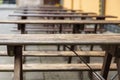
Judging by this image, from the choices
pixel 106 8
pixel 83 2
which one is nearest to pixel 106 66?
pixel 106 8

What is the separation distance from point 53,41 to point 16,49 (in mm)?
429

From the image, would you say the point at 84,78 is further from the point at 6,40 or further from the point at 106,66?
the point at 6,40

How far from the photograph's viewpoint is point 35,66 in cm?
299

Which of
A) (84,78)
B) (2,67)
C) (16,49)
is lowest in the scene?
(84,78)

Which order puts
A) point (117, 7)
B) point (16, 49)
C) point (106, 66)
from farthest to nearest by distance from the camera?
1. point (117, 7)
2. point (106, 66)
3. point (16, 49)

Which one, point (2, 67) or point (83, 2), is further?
point (83, 2)

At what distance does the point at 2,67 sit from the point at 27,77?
0.72 meters

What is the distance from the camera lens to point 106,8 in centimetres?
705

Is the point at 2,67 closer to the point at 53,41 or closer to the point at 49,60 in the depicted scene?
the point at 53,41

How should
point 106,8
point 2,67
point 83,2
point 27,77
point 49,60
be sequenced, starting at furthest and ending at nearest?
point 83,2 < point 106,8 < point 49,60 < point 27,77 < point 2,67

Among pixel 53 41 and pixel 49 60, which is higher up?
pixel 53 41

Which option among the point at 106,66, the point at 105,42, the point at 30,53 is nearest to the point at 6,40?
the point at 105,42

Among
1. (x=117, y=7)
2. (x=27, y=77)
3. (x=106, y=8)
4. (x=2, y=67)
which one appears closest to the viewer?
(x=2, y=67)

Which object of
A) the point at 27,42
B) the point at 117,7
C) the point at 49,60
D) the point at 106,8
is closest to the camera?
the point at 27,42
